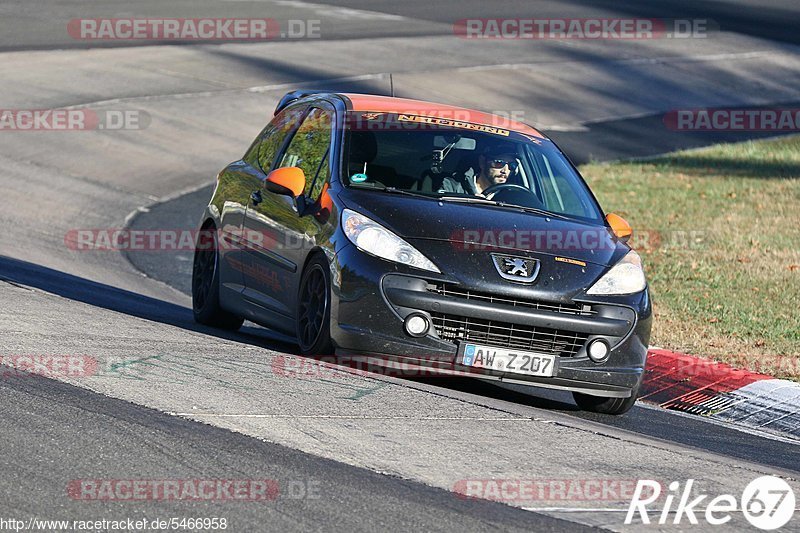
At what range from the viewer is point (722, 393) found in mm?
A: 9969

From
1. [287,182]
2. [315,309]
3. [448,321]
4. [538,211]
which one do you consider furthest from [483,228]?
[287,182]

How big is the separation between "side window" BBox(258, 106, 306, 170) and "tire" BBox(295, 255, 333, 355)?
157 centimetres

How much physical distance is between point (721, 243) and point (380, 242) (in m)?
8.60

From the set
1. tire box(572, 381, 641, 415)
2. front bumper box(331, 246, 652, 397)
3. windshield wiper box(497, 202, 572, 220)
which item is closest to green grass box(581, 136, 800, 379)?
tire box(572, 381, 641, 415)

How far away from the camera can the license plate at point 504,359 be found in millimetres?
8047

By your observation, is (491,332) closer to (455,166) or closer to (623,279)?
(623,279)

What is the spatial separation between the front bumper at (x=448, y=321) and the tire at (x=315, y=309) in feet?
0.33

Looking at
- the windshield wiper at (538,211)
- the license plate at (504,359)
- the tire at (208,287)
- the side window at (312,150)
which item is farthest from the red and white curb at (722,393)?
the tire at (208,287)

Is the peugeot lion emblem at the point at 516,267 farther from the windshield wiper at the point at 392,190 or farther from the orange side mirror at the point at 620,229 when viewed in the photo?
the orange side mirror at the point at 620,229

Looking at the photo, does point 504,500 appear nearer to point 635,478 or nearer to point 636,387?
point 635,478

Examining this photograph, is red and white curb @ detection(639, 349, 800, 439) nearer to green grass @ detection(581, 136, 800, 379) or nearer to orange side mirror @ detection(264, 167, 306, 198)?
green grass @ detection(581, 136, 800, 379)

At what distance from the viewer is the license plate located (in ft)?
26.4

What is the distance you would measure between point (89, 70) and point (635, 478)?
66.1ft

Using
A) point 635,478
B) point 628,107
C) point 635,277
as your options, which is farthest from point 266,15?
point 635,478
